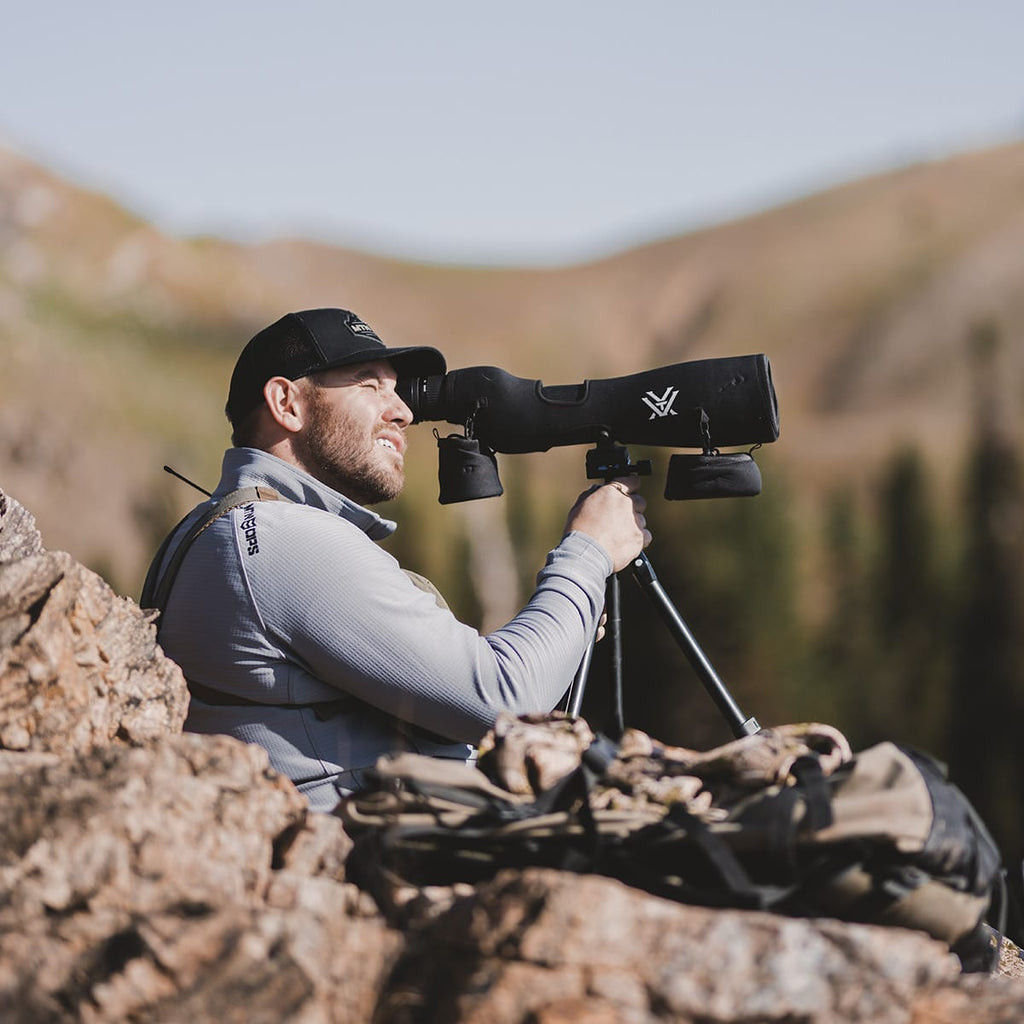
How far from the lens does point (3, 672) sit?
2.85 meters

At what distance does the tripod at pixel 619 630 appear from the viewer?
150 inches

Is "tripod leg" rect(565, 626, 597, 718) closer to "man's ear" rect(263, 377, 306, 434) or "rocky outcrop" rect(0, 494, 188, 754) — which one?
"man's ear" rect(263, 377, 306, 434)

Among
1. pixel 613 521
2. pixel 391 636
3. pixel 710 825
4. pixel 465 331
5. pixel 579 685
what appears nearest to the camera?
pixel 710 825

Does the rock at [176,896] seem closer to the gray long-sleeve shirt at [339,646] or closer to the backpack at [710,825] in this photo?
the backpack at [710,825]

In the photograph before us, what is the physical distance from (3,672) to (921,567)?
77294 millimetres

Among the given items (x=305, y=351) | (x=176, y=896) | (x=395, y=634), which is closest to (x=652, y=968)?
(x=176, y=896)

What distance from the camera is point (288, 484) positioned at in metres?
3.64

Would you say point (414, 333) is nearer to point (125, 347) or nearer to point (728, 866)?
point (125, 347)

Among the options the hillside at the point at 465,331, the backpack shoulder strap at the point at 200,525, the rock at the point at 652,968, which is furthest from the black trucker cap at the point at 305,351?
the hillside at the point at 465,331

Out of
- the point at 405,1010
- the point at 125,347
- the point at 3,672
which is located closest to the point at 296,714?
the point at 3,672

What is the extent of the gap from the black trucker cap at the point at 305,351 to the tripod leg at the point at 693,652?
893 mm

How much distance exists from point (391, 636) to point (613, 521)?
31.0 inches

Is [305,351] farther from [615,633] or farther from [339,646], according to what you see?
[615,633]

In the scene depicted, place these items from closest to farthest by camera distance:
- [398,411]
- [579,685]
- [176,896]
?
[176,896] → [398,411] → [579,685]
